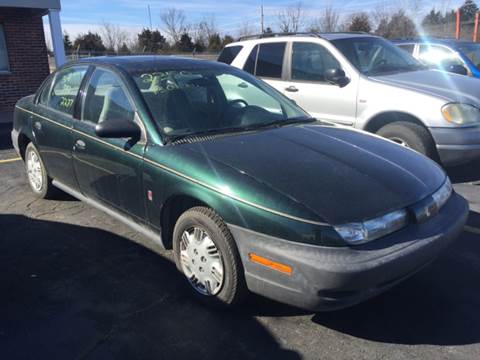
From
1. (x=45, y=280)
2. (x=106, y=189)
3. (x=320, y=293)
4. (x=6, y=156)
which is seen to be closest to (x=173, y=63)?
(x=106, y=189)

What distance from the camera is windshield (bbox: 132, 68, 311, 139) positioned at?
348 cm

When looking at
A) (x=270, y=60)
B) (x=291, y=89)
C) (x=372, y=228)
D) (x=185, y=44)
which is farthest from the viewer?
(x=185, y=44)

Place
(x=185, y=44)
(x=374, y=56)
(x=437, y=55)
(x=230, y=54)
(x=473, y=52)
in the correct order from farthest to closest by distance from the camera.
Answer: (x=185, y=44), (x=473, y=52), (x=437, y=55), (x=230, y=54), (x=374, y=56)

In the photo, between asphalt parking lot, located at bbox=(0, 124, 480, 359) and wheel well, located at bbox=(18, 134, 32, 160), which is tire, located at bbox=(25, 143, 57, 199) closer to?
wheel well, located at bbox=(18, 134, 32, 160)

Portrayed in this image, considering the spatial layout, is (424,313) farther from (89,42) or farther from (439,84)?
(89,42)

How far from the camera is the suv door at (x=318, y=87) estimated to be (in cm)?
587

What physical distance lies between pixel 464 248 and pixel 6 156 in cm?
694

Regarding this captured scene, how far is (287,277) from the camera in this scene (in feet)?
8.28

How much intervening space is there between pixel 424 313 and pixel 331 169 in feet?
3.62

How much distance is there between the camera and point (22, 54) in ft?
39.9

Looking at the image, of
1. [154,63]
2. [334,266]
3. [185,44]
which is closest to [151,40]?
[185,44]

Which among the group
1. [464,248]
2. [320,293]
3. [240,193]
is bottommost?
[464,248]

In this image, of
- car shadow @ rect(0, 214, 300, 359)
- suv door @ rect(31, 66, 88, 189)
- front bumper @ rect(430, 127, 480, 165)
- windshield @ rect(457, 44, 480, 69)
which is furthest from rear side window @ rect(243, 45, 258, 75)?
windshield @ rect(457, 44, 480, 69)

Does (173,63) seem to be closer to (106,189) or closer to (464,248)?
(106,189)
